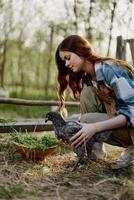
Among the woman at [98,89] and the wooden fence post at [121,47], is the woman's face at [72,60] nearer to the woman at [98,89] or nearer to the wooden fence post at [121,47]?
the woman at [98,89]

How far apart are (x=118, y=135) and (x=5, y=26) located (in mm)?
8806

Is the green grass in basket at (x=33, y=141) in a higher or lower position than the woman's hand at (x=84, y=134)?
lower

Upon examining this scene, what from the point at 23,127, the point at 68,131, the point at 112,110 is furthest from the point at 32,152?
the point at 23,127

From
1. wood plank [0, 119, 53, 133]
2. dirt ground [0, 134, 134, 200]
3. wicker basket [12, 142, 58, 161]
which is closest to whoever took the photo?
dirt ground [0, 134, 134, 200]

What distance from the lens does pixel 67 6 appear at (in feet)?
36.7

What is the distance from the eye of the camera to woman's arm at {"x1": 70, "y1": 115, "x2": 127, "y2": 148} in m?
3.42

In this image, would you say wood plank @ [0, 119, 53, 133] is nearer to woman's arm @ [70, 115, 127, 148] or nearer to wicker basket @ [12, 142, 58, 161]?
wicker basket @ [12, 142, 58, 161]

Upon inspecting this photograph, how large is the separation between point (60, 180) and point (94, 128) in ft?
1.46

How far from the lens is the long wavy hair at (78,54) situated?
3587mm

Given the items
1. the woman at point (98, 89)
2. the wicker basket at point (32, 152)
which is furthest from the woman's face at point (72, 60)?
the wicker basket at point (32, 152)

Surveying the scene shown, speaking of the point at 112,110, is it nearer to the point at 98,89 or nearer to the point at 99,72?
the point at 98,89

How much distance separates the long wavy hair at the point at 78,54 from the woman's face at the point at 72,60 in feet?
0.08

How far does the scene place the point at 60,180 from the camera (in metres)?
3.37

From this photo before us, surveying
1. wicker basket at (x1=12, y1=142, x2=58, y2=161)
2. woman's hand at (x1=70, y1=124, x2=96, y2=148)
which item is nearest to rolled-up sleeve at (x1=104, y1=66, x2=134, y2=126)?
woman's hand at (x1=70, y1=124, x2=96, y2=148)
